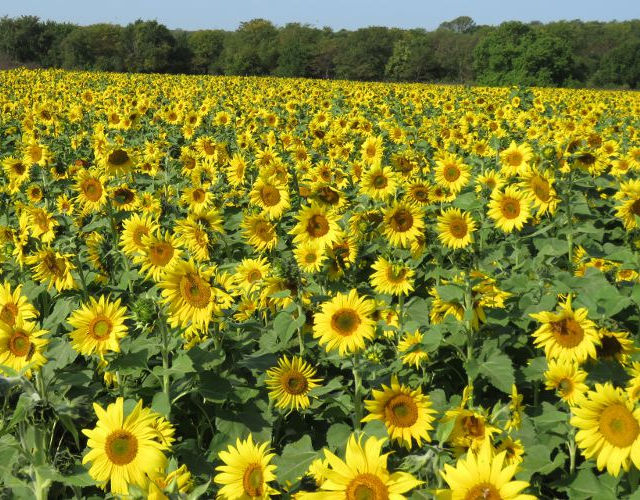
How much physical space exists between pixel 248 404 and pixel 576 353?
185 cm

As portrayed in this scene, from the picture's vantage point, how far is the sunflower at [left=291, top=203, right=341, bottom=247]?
4211mm

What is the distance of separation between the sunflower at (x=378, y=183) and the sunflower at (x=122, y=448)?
3.60m

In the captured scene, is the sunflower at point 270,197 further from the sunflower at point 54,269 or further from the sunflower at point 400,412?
the sunflower at point 400,412

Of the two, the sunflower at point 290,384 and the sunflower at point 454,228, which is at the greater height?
the sunflower at point 454,228

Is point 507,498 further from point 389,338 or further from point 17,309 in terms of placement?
point 17,309

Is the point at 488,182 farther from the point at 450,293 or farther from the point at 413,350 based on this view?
the point at 413,350

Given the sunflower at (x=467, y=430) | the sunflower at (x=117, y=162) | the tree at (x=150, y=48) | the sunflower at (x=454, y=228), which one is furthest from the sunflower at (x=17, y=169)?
the tree at (x=150, y=48)

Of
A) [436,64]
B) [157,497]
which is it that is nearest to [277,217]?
[157,497]

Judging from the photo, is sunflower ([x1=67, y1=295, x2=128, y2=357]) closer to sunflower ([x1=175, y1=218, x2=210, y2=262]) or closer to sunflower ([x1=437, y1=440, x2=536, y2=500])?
sunflower ([x1=175, y1=218, x2=210, y2=262])

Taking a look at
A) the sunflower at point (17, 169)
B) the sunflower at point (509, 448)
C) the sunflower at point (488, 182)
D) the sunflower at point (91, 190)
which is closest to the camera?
the sunflower at point (509, 448)

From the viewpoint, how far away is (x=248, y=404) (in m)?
3.35

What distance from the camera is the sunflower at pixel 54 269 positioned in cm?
431

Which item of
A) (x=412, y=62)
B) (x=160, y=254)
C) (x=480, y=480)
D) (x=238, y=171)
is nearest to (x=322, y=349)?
(x=160, y=254)

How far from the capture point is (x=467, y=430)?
2.47 metres
